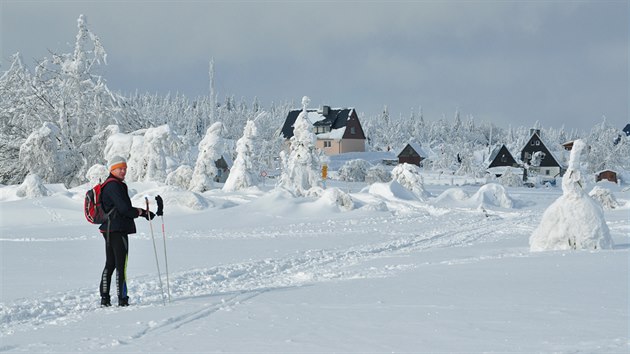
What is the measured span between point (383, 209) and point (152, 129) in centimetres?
1447

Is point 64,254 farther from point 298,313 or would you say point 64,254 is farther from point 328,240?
point 298,313

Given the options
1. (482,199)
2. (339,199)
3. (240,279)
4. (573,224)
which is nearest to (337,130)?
(482,199)

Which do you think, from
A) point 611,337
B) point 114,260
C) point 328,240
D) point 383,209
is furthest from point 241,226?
point 611,337

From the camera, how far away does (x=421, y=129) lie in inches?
6663

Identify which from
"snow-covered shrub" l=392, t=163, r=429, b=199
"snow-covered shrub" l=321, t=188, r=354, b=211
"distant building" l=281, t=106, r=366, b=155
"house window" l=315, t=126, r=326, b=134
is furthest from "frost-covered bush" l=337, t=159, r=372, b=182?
"snow-covered shrub" l=321, t=188, r=354, b=211

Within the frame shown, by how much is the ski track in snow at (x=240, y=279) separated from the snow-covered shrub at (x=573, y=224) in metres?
0.90

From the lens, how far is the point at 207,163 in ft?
109

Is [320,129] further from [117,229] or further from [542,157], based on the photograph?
[117,229]

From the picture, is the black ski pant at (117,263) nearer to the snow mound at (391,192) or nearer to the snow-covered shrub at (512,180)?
the snow mound at (391,192)

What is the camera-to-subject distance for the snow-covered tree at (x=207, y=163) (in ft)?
110

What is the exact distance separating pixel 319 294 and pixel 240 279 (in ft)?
7.67

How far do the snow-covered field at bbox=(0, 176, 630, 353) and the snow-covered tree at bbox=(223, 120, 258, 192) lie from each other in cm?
1501

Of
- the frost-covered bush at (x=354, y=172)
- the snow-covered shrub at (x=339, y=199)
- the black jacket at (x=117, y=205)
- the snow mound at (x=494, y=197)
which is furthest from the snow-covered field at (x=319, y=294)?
the frost-covered bush at (x=354, y=172)

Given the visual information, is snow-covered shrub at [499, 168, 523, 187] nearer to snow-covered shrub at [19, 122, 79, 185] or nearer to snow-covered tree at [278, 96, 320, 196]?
snow-covered tree at [278, 96, 320, 196]
